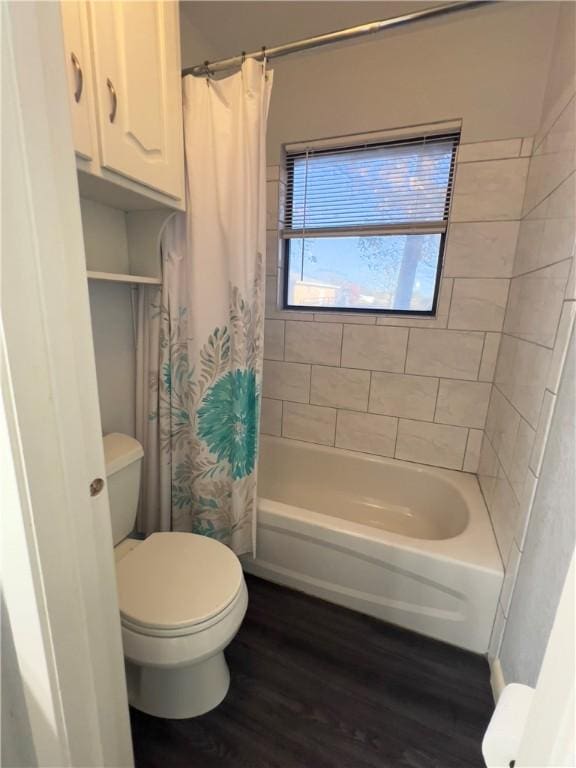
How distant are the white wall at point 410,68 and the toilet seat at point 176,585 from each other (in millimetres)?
2091

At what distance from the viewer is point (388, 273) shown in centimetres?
205

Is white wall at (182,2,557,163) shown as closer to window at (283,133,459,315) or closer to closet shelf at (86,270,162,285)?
window at (283,133,459,315)

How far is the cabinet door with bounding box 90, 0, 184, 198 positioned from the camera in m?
1.01

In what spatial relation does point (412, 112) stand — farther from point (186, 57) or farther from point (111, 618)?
point (111, 618)

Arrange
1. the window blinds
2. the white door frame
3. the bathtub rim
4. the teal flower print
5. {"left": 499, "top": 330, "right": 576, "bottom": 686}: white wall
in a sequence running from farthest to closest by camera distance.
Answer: the window blinds < the teal flower print < the bathtub rim < {"left": 499, "top": 330, "right": 576, "bottom": 686}: white wall < the white door frame

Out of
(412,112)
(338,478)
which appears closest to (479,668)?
(338,478)

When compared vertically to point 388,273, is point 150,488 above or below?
below

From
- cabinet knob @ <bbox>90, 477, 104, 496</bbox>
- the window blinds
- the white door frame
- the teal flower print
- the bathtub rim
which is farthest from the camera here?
the window blinds

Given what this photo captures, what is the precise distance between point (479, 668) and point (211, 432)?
1.35 metres

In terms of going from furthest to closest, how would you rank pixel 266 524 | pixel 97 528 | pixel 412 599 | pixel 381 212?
pixel 381 212 → pixel 266 524 → pixel 412 599 → pixel 97 528

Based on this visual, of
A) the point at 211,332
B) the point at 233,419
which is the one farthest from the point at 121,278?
the point at 233,419

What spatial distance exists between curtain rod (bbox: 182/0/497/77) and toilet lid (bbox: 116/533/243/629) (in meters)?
1.70

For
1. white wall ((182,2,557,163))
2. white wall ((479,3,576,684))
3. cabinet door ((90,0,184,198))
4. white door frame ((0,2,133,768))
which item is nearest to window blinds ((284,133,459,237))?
white wall ((182,2,557,163))

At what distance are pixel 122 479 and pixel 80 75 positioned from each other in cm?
119
